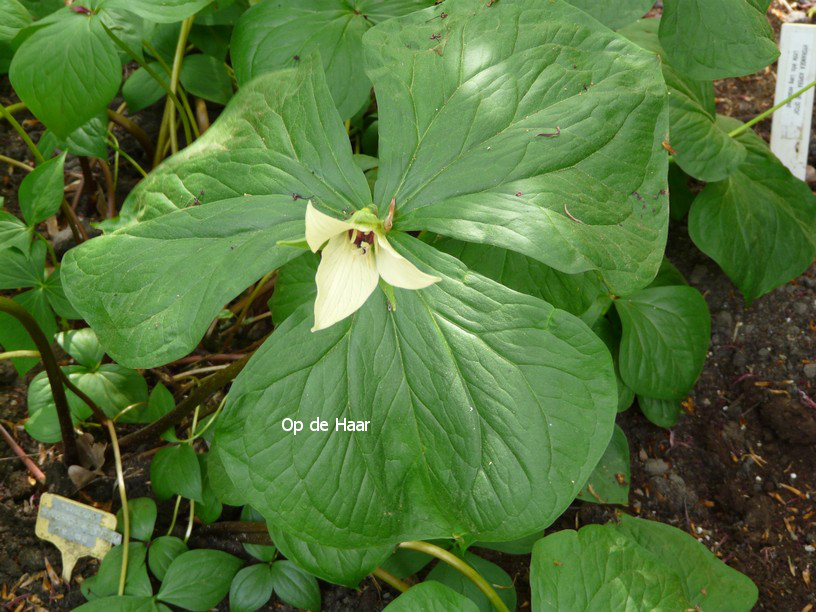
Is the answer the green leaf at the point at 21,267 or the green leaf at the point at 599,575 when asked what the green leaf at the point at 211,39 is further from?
the green leaf at the point at 599,575

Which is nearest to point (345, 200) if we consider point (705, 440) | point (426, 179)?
point (426, 179)

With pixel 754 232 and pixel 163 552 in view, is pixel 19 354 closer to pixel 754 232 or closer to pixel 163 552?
pixel 163 552

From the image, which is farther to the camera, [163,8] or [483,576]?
[483,576]

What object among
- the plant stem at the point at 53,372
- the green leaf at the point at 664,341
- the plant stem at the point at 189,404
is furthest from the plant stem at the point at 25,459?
the green leaf at the point at 664,341

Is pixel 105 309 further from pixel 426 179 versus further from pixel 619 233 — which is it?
pixel 619 233

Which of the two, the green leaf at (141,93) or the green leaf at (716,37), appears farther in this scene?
the green leaf at (141,93)

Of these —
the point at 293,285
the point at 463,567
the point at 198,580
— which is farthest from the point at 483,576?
the point at 293,285

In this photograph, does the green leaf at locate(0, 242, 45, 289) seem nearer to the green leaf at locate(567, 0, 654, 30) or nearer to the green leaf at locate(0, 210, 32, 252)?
the green leaf at locate(0, 210, 32, 252)
